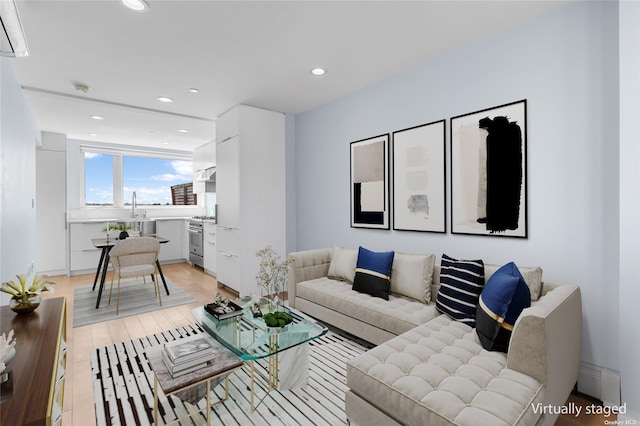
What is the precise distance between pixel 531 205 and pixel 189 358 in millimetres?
2502

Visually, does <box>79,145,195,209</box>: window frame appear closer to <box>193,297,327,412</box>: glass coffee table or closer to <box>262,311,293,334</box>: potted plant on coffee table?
<box>193,297,327,412</box>: glass coffee table

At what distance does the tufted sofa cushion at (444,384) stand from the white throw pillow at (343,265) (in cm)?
131

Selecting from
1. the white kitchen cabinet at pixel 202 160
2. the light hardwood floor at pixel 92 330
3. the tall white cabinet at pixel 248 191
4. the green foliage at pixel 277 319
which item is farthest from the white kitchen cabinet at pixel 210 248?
the green foliage at pixel 277 319

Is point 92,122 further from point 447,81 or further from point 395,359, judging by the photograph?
point 395,359

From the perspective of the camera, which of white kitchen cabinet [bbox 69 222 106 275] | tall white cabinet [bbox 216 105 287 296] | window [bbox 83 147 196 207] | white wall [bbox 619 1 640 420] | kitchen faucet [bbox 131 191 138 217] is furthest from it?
kitchen faucet [bbox 131 191 138 217]

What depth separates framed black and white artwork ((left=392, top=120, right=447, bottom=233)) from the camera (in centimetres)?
280

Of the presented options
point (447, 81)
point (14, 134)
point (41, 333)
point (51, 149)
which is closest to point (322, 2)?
point (447, 81)

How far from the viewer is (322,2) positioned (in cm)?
206

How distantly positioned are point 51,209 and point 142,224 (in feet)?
4.75

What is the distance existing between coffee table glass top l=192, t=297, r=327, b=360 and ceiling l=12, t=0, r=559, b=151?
220 cm

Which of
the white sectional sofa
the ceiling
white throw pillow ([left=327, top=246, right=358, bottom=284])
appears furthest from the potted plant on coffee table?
the ceiling

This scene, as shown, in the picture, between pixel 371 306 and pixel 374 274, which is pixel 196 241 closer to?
pixel 374 274

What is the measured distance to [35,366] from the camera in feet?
4.27

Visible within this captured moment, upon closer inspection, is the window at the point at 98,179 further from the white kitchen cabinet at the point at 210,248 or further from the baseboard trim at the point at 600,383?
the baseboard trim at the point at 600,383
